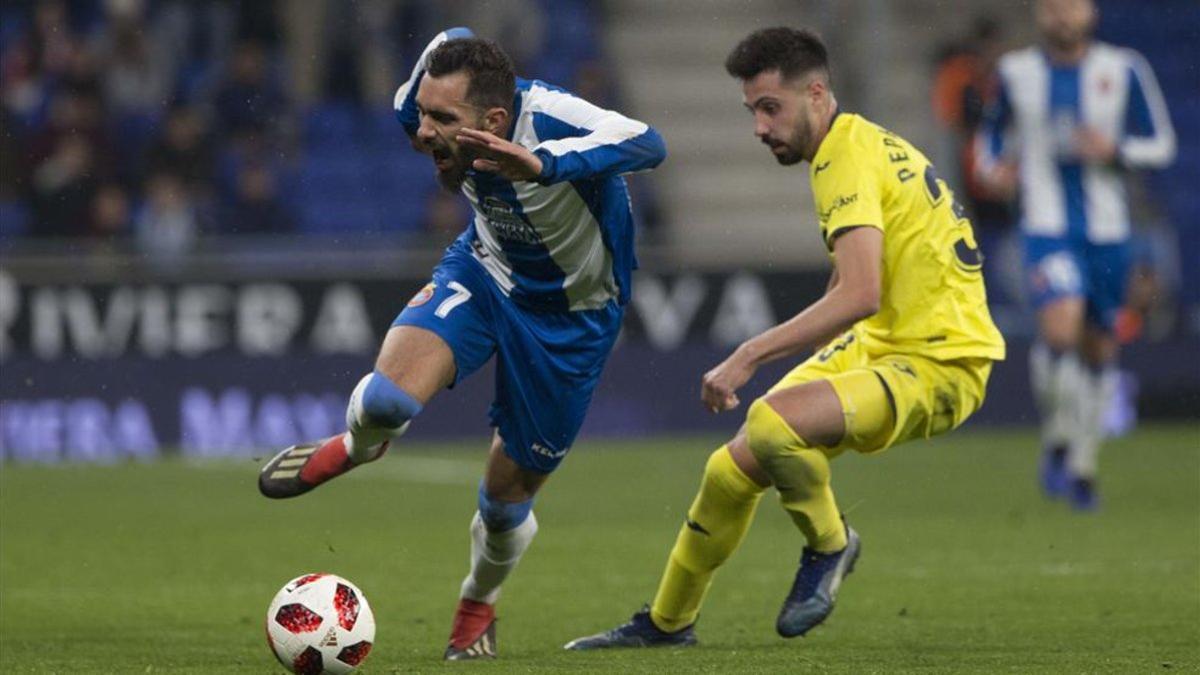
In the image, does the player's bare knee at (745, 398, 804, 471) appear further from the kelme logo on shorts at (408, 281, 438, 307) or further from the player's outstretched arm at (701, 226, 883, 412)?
the kelme logo on shorts at (408, 281, 438, 307)

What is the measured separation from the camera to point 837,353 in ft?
22.2

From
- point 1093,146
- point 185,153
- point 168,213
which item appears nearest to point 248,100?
point 185,153

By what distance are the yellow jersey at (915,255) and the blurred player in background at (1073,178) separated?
4.74 meters

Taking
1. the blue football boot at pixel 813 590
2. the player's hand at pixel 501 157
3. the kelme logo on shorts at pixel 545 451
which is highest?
the player's hand at pixel 501 157

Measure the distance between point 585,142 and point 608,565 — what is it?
11.5 feet

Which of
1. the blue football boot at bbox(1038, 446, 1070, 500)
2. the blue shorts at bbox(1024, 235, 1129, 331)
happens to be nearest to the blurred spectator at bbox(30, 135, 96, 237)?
the blue shorts at bbox(1024, 235, 1129, 331)

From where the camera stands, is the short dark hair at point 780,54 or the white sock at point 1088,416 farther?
the white sock at point 1088,416

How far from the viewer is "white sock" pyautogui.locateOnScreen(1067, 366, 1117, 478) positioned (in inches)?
441

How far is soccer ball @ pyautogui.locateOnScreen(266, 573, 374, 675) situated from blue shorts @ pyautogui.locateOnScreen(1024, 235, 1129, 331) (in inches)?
241

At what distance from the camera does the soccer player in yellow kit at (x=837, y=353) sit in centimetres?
634

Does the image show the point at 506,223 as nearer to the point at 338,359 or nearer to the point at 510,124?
the point at 510,124

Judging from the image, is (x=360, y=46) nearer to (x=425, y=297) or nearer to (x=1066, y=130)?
(x=1066, y=130)

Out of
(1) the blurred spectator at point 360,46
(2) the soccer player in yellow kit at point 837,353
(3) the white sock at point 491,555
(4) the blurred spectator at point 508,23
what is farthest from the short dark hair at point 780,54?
(1) the blurred spectator at point 360,46

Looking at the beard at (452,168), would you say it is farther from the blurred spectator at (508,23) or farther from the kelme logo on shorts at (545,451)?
the blurred spectator at (508,23)
